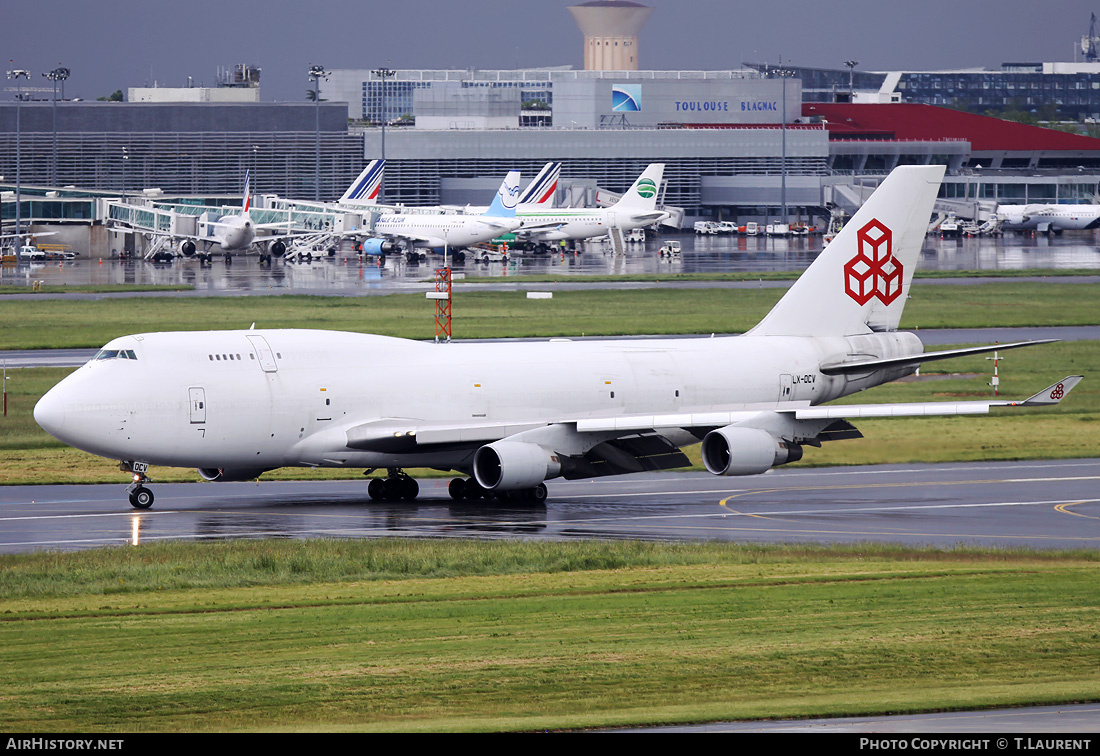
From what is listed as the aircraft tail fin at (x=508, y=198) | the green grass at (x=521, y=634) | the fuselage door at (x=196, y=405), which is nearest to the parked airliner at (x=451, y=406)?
the fuselage door at (x=196, y=405)

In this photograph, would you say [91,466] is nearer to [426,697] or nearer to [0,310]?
[426,697]

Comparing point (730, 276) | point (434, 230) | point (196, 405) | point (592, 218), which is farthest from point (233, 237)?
point (196, 405)

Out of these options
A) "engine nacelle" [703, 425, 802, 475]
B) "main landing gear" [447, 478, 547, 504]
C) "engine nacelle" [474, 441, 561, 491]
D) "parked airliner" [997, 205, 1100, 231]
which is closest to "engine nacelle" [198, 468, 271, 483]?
"main landing gear" [447, 478, 547, 504]

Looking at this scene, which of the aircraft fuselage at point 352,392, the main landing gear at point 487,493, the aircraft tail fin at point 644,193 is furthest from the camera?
the aircraft tail fin at point 644,193

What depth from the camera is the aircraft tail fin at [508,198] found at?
153500 mm

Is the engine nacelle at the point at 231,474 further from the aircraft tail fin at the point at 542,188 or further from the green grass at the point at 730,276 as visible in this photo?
the aircraft tail fin at the point at 542,188

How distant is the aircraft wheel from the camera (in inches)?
1492

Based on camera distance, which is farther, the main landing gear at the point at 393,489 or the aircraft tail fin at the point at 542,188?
the aircraft tail fin at the point at 542,188

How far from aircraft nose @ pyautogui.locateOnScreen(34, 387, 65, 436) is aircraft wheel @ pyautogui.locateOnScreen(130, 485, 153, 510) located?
2703 mm

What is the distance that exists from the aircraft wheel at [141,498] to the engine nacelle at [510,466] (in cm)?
849

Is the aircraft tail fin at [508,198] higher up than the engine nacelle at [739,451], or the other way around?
the aircraft tail fin at [508,198]

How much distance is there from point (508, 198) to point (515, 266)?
21.7m

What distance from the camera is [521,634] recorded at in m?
23.9

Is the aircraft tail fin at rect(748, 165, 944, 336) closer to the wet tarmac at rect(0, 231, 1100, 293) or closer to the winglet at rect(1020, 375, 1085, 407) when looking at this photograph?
the winglet at rect(1020, 375, 1085, 407)
